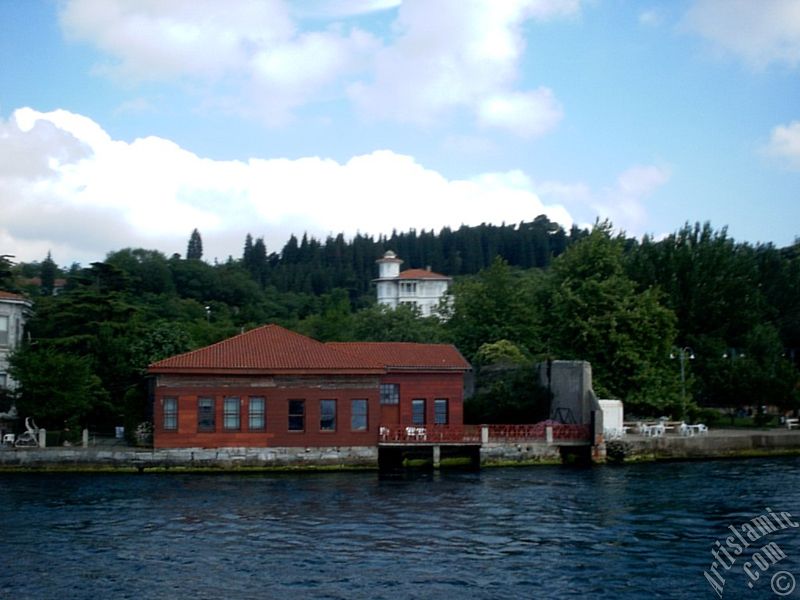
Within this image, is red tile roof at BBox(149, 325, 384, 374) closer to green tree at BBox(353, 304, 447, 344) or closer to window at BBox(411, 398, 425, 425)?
window at BBox(411, 398, 425, 425)

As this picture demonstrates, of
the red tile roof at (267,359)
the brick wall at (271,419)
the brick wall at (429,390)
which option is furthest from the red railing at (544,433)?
the red tile roof at (267,359)

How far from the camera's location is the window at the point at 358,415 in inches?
1735

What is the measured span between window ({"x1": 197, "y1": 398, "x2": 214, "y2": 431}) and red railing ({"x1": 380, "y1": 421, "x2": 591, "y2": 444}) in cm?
788

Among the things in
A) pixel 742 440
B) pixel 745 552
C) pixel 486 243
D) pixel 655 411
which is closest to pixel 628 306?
pixel 655 411

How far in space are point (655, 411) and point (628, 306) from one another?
20.9 ft

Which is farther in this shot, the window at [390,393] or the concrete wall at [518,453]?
the window at [390,393]

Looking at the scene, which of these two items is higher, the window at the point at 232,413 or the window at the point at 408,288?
the window at the point at 408,288

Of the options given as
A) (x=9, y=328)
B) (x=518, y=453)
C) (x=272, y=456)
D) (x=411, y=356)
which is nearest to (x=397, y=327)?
(x=411, y=356)

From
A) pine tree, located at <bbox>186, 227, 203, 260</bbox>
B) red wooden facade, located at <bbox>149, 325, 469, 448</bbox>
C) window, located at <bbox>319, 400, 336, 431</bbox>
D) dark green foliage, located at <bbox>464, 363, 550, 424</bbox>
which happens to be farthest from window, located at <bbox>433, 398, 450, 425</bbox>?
pine tree, located at <bbox>186, 227, 203, 260</bbox>

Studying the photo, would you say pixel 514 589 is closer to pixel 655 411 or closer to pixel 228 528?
pixel 228 528

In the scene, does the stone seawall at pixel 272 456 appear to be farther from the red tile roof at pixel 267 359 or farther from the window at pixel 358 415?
the red tile roof at pixel 267 359

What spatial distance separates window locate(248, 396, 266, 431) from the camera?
43156 mm

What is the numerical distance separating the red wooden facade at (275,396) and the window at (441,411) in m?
0.99

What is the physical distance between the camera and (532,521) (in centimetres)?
2955
